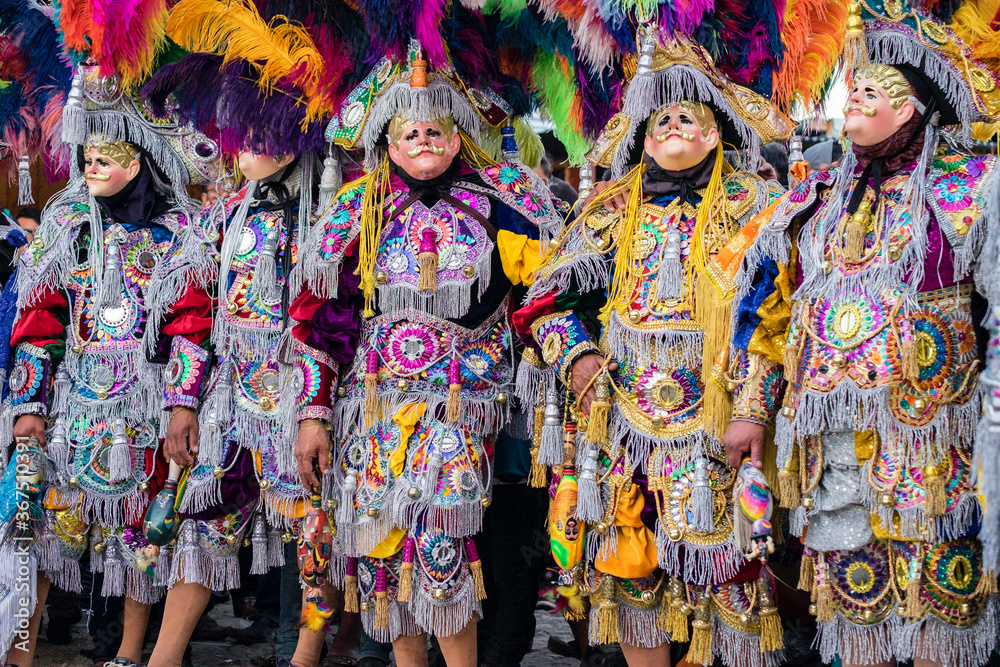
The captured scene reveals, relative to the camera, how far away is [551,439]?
3.72m

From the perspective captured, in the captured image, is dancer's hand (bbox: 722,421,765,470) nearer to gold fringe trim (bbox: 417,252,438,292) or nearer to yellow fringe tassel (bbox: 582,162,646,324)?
yellow fringe tassel (bbox: 582,162,646,324)

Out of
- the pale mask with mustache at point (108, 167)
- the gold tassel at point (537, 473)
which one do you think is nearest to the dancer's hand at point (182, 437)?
the pale mask with mustache at point (108, 167)

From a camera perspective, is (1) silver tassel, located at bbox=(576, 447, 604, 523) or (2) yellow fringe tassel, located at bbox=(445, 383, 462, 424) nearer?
(1) silver tassel, located at bbox=(576, 447, 604, 523)

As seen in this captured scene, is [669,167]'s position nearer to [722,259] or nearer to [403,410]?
[722,259]

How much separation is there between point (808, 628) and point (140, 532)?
263cm

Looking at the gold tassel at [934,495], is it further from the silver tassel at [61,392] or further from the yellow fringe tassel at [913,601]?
the silver tassel at [61,392]

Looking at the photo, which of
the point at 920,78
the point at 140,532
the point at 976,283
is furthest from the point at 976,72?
the point at 140,532

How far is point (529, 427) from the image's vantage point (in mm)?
3928

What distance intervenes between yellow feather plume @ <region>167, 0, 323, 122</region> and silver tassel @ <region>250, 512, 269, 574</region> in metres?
1.56

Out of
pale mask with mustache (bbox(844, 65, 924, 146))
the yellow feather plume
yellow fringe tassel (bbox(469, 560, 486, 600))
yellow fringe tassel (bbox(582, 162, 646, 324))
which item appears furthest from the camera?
the yellow feather plume

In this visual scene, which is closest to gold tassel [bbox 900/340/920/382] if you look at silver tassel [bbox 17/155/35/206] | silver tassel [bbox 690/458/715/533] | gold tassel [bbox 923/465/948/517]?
gold tassel [bbox 923/465/948/517]

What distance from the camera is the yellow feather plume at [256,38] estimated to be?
4.18 metres

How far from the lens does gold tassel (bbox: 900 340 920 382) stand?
2.97 m

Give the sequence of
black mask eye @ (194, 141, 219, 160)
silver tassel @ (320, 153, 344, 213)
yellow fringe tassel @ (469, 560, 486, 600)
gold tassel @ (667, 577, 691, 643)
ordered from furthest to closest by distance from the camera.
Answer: black mask eye @ (194, 141, 219, 160) < silver tassel @ (320, 153, 344, 213) < yellow fringe tassel @ (469, 560, 486, 600) < gold tassel @ (667, 577, 691, 643)
